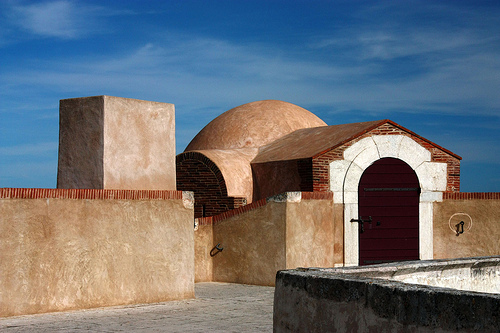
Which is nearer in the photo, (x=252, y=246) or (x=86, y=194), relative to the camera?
(x=86, y=194)

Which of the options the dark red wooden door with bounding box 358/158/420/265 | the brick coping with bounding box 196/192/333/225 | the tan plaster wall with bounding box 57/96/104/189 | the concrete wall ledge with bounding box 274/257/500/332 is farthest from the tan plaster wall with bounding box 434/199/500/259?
the concrete wall ledge with bounding box 274/257/500/332

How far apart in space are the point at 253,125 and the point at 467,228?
633 centimetres

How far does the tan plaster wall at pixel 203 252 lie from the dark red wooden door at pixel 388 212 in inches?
128

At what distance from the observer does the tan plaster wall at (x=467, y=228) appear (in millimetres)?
14023

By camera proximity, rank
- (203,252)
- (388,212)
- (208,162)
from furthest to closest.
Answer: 1. (208,162)
2. (388,212)
3. (203,252)

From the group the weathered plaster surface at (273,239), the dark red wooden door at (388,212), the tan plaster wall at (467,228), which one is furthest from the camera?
the tan plaster wall at (467,228)

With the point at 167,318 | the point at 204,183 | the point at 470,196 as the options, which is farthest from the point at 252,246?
the point at 470,196

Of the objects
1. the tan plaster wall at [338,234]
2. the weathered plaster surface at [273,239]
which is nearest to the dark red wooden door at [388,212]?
the tan plaster wall at [338,234]

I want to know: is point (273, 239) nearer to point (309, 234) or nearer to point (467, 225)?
point (309, 234)

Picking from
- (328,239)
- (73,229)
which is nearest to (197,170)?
(328,239)

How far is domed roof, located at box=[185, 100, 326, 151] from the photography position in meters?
16.9

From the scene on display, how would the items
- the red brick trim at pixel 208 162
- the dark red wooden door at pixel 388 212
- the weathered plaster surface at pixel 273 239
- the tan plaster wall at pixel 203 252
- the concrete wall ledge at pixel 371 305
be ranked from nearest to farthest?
the concrete wall ledge at pixel 371 305
the weathered plaster surface at pixel 273 239
the tan plaster wall at pixel 203 252
the dark red wooden door at pixel 388 212
the red brick trim at pixel 208 162

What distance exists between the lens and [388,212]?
1357 cm

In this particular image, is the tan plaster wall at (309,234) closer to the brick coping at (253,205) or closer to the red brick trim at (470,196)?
the brick coping at (253,205)
